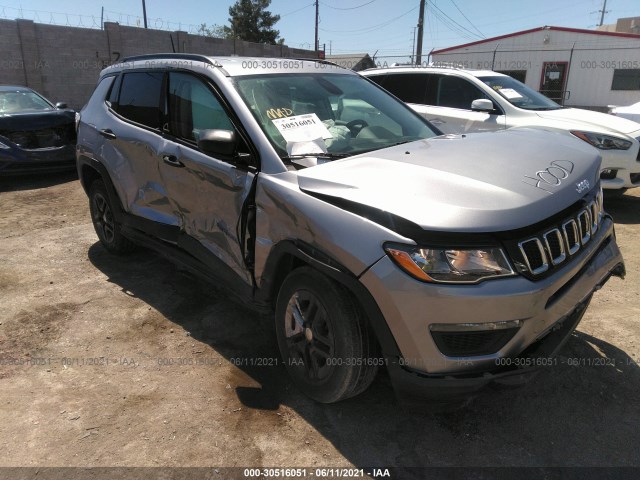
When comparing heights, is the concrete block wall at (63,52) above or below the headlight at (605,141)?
above

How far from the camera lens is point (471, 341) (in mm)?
2064

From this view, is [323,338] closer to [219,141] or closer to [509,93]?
[219,141]

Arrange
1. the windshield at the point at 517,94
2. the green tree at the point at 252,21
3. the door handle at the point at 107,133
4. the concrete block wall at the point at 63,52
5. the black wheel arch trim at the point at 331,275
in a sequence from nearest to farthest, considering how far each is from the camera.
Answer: the black wheel arch trim at the point at 331,275 → the door handle at the point at 107,133 → the windshield at the point at 517,94 → the concrete block wall at the point at 63,52 → the green tree at the point at 252,21

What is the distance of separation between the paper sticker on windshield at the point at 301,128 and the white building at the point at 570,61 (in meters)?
24.2

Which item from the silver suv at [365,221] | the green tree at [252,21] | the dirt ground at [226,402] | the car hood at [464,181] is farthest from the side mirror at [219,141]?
the green tree at [252,21]

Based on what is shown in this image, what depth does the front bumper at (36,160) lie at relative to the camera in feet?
24.7

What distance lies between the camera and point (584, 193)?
8.16 feet

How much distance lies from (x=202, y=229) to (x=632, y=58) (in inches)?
1075

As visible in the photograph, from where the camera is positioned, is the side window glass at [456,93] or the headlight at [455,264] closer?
the headlight at [455,264]

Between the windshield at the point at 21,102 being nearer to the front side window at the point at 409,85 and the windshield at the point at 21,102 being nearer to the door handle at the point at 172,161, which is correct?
the front side window at the point at 409,85

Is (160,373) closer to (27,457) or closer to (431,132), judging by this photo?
(27,457)

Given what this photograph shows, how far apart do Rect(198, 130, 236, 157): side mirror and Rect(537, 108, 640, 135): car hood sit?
16.5ft

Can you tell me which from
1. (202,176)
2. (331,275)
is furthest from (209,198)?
(331,275)

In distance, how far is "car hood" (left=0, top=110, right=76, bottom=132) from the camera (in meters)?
7.58
